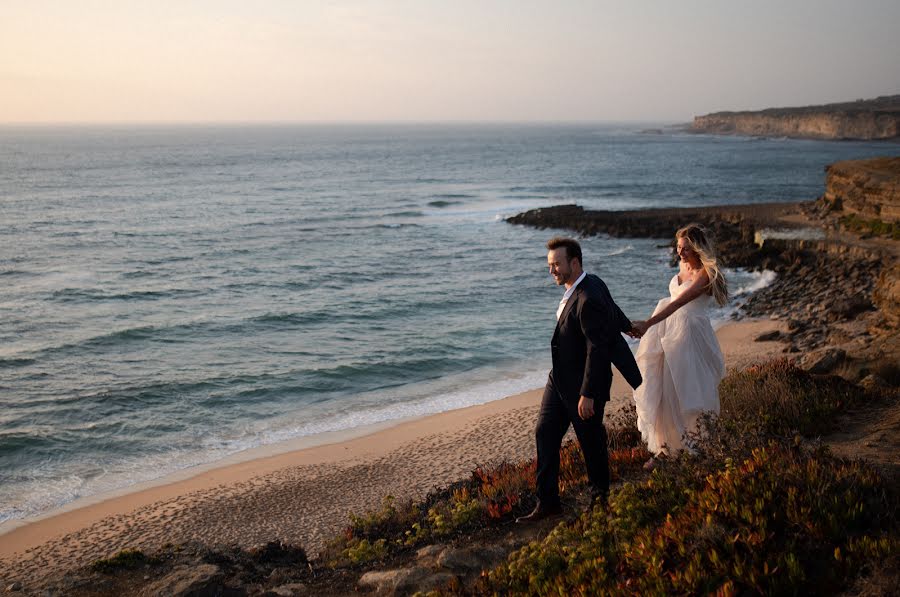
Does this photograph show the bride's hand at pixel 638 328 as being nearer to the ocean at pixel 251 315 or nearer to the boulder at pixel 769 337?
the ocean at pixel 251 315

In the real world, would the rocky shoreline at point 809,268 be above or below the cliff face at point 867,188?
below

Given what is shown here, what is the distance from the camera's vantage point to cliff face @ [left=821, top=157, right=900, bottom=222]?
28.5 m

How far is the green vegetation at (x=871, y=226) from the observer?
27.9 m

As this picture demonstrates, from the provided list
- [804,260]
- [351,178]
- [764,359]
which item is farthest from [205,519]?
[351,178]

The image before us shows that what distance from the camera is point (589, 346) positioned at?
18.5 ft

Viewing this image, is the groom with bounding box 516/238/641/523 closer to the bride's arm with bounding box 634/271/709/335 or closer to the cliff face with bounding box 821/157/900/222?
the bride's arm with bounding box 634/271/709/335

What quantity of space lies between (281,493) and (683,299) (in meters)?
7.25

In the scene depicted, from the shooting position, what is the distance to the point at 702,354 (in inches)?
261

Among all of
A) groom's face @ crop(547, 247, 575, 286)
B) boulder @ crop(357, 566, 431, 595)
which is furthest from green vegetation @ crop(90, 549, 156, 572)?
groom's face @ crop(547, 247, 575, 286)

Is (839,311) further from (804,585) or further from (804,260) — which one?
(804,585)

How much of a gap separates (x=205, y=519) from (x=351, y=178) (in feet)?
239

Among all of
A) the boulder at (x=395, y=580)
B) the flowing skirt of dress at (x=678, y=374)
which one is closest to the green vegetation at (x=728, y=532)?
the flowing skirt of dress at (x=678, y=374)

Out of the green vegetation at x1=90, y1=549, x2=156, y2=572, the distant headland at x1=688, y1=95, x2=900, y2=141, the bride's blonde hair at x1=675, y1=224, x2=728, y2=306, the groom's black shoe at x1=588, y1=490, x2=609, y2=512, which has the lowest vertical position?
the green vegetation at x1=90, y1=549, x2=156, y2=572

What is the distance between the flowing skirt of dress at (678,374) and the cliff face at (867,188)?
2624cm
